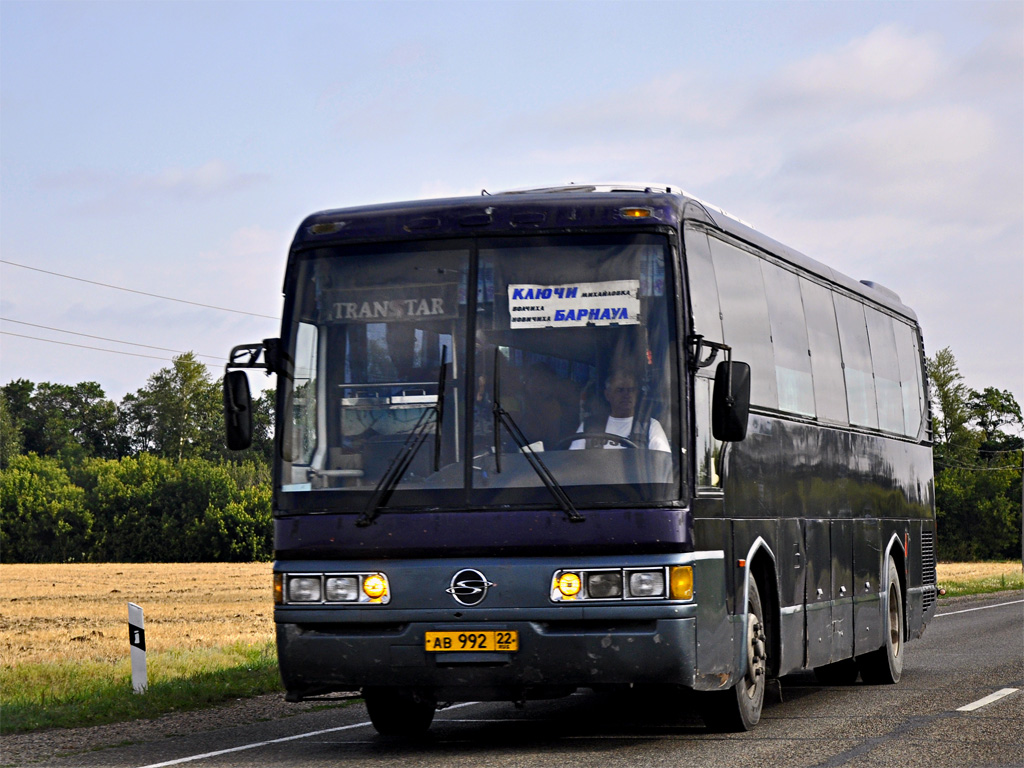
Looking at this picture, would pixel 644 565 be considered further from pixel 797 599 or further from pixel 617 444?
pixel 797 599

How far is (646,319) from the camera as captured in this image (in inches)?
386

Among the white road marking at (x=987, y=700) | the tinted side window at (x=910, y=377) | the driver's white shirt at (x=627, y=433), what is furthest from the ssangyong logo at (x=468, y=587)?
the tinted side window at (x=910, y=377)

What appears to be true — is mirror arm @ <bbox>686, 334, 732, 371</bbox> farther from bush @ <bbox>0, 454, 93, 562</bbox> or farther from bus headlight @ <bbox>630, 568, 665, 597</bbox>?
bush @ <bbox>0, 454, 93, 562</bbox>

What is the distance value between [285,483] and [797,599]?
13.7ft

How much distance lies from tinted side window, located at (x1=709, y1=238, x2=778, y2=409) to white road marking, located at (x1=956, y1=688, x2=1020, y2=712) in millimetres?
2737

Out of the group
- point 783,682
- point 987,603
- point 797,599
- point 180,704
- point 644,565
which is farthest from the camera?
point 987,603

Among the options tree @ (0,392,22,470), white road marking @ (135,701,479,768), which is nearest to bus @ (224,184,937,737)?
white road marking @ (135,701,479,768)

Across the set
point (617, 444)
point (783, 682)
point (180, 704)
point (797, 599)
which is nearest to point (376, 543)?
point (617, 444)

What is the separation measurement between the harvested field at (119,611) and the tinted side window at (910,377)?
9.16 metres

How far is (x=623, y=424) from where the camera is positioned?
31.6 feet

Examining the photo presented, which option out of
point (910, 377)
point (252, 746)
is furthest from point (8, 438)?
point (252, 746)

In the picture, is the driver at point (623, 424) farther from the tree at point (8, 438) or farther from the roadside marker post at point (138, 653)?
the tree at point (8, 438)

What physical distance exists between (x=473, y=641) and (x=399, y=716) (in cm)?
185

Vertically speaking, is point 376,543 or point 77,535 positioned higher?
point 77,535
